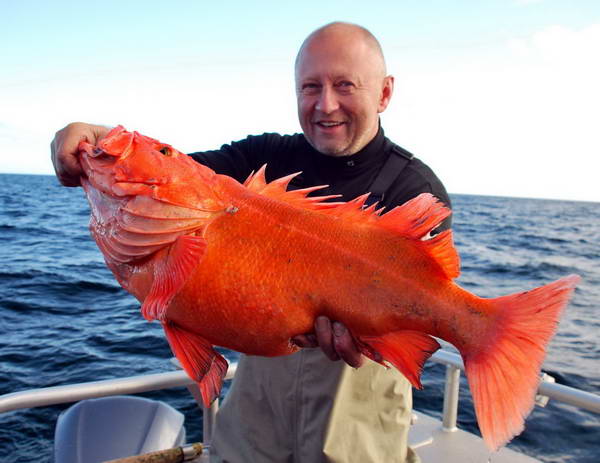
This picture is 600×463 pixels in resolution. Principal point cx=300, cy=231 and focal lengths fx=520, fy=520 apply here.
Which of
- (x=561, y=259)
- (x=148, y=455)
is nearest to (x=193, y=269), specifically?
(x=148, y=455)

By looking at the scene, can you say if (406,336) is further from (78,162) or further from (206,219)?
(78,162)

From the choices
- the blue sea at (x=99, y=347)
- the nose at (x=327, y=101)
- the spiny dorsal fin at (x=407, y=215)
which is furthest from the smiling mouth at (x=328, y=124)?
the blue sea at (x=99, y=347)

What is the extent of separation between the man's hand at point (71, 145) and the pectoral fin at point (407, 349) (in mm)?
1541

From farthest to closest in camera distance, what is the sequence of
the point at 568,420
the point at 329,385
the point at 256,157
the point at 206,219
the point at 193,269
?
the point at 568,420, the point at 256,157, the point at 329,385, the point at 206,219, the point at 193,269

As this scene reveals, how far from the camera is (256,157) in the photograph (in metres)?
3.62

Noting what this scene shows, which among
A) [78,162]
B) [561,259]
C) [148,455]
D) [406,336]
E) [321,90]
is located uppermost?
[321,90]

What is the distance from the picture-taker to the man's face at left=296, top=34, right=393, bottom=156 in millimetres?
3166

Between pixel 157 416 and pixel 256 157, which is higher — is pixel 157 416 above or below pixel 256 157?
below

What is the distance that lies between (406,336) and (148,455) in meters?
2.58

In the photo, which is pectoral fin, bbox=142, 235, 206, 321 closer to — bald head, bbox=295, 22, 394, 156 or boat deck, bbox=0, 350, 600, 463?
bald head, bbox=295, 22, 394, 156

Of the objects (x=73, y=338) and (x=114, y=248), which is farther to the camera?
(x=73, y=338)

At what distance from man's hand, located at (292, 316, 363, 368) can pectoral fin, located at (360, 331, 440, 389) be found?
0.12 metres

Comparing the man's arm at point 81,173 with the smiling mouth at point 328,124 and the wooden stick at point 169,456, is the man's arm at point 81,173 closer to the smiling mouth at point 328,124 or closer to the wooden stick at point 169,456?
the smiling mouth at point 328,124

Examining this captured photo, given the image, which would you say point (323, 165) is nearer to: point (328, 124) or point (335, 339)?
point (328, 124)
